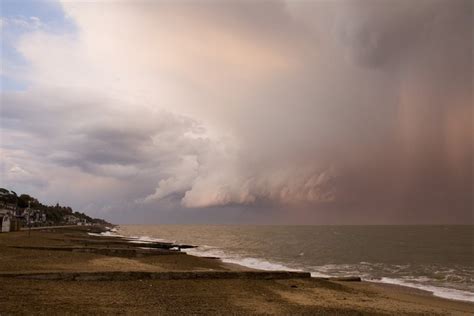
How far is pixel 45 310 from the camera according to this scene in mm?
12945

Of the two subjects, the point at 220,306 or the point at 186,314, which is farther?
the point at 220,306

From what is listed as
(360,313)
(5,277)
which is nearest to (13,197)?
(5,277)

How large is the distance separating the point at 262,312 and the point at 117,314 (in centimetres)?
544

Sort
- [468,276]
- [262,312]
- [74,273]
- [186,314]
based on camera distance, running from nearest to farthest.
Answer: [186,314], [262,312], [74,273], [468,276]

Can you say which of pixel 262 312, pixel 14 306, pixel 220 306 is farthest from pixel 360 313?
pixel 14 306

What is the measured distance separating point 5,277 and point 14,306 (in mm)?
5633

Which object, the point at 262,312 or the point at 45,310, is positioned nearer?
the point at 45,310

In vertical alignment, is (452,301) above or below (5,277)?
below

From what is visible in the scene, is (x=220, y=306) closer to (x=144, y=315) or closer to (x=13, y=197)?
(x=144, y=315)

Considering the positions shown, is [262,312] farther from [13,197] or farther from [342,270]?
[13,197]

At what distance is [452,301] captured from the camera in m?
26.9

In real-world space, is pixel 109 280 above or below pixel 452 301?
above

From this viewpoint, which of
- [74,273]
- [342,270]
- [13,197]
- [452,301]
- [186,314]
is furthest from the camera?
[13,197]

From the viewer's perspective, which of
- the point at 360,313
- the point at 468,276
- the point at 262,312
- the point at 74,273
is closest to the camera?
the point at 262,312
